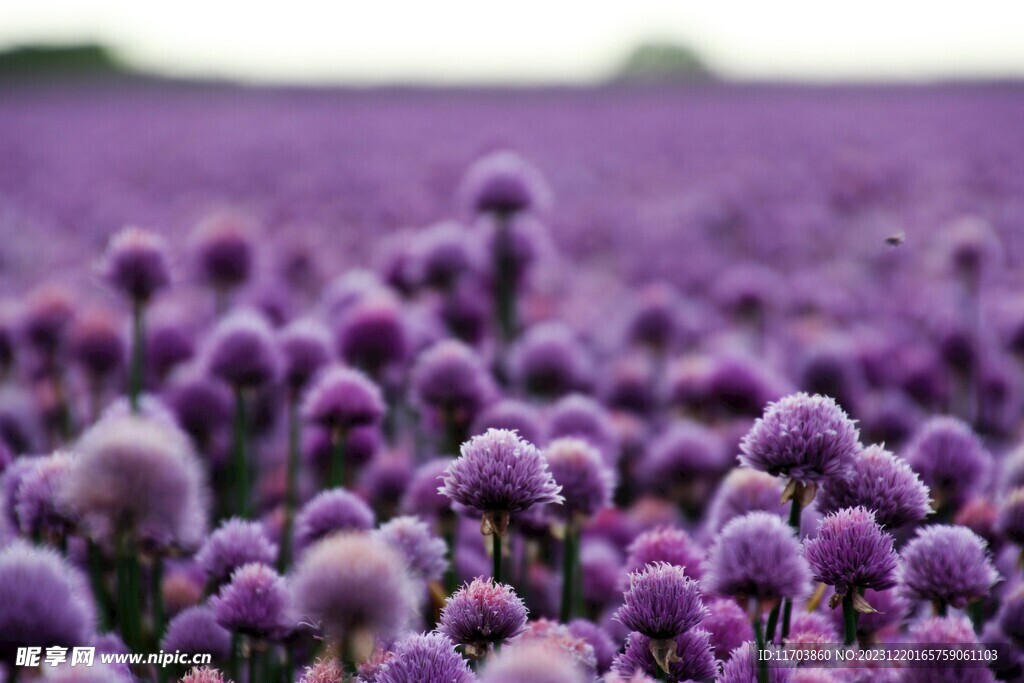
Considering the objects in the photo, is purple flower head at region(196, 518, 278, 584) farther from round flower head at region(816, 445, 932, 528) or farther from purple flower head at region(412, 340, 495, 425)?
round flower head at region(816, 445, 932, 528)

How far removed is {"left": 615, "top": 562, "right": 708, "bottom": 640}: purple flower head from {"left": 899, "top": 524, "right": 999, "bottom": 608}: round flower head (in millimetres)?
217

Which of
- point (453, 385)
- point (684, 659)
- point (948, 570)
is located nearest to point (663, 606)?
point (684, 659)

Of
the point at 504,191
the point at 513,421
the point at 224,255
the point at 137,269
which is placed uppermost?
the point at 504,191

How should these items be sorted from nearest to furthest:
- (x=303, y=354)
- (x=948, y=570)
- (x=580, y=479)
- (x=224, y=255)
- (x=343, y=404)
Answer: (x=948, y=570)
(x=580, y=479)
(x=343, y=404)
(x=303, y=354)
(x=224, y=255)

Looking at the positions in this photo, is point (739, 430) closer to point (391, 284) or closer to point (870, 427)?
point (870, 427)

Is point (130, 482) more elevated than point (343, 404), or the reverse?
point (343, 404)

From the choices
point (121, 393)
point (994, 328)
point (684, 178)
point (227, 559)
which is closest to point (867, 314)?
point (994, 328)

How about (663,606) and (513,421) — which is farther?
(513,421)

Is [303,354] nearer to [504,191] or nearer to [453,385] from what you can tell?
[453,385]

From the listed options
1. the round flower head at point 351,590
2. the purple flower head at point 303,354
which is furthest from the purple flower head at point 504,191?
the round flower head at point 351,590

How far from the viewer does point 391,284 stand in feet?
8.33

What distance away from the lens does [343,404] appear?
4.95 feet

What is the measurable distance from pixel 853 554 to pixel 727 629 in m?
0.19

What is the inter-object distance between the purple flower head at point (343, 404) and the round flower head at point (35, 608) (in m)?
0.64
